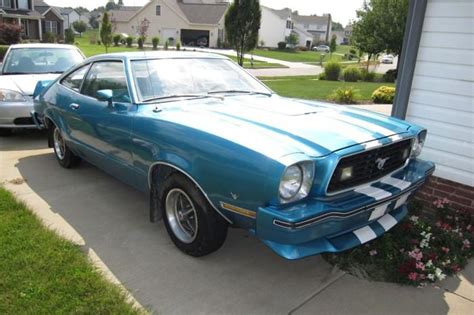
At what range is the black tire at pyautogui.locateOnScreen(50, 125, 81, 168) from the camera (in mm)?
5359

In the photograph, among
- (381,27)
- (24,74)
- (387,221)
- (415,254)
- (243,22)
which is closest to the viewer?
(387,221)

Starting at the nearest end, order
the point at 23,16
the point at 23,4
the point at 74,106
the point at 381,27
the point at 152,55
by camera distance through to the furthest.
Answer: the point at 152,55
the point at 74,106
the point at 381,27
the point at 23,16
the point at 23,4

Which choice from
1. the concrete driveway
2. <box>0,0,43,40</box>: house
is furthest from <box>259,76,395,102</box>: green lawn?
<box>0,0,43,40</box>: house

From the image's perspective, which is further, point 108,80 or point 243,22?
point 243,22

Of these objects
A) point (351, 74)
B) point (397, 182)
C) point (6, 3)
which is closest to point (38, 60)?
point (397, 182)

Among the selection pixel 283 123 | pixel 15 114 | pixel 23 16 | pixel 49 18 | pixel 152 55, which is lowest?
pixel 15 114

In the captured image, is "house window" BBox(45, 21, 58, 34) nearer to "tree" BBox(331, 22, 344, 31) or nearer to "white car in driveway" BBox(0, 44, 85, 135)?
"white car in driveway" BBox(0, 44, 85, 135)

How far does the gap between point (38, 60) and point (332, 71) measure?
17447mm

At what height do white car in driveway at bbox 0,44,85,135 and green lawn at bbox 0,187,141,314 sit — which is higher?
white car in driveway at bbox 0,44,85,135

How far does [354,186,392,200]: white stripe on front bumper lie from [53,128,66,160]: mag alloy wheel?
3917 millimetres

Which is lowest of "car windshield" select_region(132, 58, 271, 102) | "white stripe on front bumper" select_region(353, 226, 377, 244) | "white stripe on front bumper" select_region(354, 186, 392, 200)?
"white stripe on front bumper" select_region(353, 226, 377, 244)

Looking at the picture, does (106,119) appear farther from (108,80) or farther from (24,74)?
(24,74)

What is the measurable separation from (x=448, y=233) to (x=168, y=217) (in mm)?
2418

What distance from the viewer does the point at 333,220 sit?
104 inches
